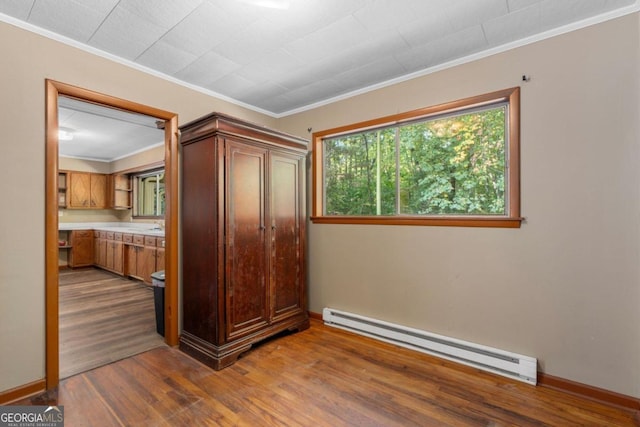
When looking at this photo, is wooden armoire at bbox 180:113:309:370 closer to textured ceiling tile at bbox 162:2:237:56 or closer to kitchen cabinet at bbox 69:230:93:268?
textured ceiling tile at bbox 162:2:237:56

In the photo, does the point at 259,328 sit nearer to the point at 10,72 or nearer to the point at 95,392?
the point at 95,392

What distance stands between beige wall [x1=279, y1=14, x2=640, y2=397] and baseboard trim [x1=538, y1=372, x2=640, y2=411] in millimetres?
41

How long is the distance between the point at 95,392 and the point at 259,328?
1214 mm

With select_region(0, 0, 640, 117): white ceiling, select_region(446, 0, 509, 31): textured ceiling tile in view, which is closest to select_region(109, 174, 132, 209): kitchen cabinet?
select_region(0, 0, 640, 117): white ceiling

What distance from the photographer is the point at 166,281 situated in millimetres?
2826

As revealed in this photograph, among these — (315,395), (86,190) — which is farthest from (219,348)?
(86,190)

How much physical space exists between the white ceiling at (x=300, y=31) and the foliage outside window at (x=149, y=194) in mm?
4086

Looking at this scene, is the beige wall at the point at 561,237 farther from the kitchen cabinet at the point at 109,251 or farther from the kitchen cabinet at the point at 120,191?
the kitchen cabinet at the point at 120,191

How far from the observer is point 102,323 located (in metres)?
3.38

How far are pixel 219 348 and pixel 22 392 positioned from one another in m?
1.24

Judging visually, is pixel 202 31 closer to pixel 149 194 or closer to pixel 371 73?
pixel 371 73

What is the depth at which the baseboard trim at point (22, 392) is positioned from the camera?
1916mm

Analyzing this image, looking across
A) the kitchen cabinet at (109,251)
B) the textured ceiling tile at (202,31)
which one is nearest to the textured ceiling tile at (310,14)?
the textured ceiling tile at (202,31)

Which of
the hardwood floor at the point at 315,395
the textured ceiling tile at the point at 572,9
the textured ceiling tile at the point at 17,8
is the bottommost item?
the hardwood floor at the point at 315,395
